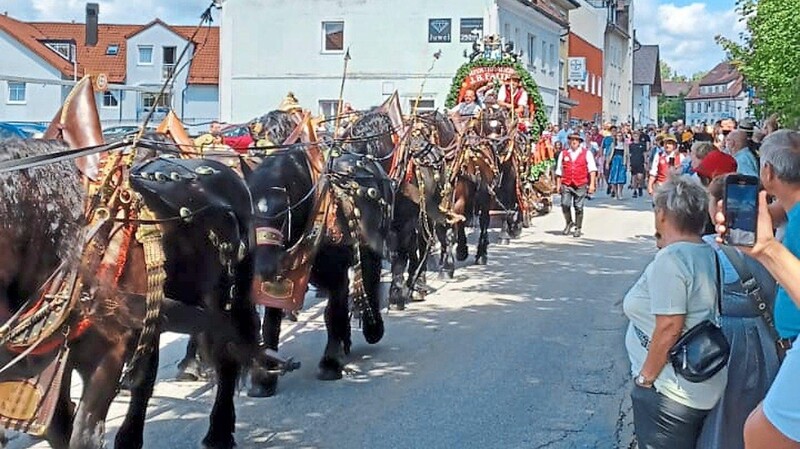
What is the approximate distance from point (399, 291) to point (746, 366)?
6.37 meters

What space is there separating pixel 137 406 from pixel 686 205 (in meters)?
2.75

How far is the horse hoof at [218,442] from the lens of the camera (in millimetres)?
5988

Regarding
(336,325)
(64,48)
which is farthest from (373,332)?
(64,48)

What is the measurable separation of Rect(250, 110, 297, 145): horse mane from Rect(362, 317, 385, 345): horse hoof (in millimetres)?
1626

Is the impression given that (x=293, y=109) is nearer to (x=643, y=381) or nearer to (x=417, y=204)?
(x=417, y=204)

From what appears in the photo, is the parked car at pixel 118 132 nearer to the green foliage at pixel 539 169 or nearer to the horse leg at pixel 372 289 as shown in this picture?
the horse leg at pixel 372 289

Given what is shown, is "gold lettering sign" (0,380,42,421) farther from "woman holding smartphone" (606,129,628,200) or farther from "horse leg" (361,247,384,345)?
"woman holding smartphone" (606,129,628,200)

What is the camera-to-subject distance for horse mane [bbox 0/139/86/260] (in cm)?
413

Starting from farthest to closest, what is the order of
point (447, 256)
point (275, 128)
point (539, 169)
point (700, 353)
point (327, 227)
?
1. point (539, 169)
2. point (447, 256)
3. point (275, 128)
4. point (327, 227)
5. point (700, 353)

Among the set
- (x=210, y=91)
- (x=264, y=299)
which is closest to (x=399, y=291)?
(x=264, y=299)

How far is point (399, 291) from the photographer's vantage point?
34.8 feet

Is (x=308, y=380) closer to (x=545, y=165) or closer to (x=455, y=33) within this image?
(x=545, y=165)

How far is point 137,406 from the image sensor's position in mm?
5219

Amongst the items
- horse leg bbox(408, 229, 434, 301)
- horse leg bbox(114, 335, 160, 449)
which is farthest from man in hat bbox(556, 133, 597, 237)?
horse leg bbox(114, 335, 160, 449)
